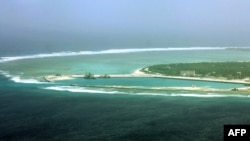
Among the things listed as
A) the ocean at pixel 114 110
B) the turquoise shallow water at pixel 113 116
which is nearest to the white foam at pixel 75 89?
the ocean at pixel 114 110

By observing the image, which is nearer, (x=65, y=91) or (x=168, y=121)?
(x=168, y=121)

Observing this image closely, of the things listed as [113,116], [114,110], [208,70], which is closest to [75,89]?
[114,110]

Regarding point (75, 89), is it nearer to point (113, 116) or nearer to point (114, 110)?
point (114, 110)

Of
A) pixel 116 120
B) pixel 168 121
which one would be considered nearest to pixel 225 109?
pixel 168 121

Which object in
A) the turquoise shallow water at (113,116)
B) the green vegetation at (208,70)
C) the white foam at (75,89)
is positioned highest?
the green vegetation at (208,70)

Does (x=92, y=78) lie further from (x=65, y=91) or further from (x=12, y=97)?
(x=12, y=97)

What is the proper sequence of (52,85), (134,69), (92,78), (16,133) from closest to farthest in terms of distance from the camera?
(16,133) → (52,85) → (92,78) → (134,69)

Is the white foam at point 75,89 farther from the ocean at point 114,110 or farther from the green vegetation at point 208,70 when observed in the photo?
the green vegetation at point 208,70

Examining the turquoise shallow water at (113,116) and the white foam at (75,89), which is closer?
the turquoise shallow water at (113,116)

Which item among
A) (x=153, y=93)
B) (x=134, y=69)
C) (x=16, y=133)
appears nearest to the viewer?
(x=16, y=133)
